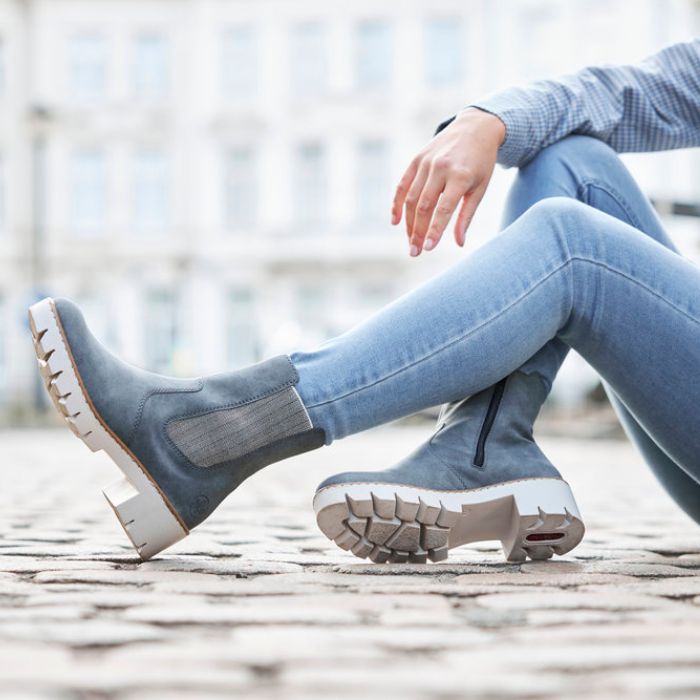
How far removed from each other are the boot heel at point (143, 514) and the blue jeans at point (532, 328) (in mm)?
276

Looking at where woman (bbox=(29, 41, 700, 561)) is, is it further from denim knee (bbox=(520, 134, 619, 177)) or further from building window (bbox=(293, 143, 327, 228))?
building window (bbox=(293, 143, 327, 228))

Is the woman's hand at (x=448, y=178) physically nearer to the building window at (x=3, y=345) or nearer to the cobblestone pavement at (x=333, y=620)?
the cobblestone pavement at (x=333, y=620)

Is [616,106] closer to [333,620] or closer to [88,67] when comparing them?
[333,620]

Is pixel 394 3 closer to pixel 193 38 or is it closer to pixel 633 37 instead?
pixel 193 38

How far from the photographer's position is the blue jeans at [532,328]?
1.89 m

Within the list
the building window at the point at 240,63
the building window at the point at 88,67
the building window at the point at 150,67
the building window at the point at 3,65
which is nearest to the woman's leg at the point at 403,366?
the building window at the point at 240,63

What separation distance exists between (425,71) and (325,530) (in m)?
22.0

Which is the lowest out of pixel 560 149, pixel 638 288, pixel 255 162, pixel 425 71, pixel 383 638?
pixel 383 638

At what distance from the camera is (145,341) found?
23656 mm

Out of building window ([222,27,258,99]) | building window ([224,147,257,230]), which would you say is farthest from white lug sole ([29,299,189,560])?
building window ([222,27,258,99])

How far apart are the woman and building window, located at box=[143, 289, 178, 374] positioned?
71.2ft

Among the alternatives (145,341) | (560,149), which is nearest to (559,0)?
(145,341)

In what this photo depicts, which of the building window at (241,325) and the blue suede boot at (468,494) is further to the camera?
the building window at (241,325)

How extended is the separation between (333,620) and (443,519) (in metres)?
0.52
